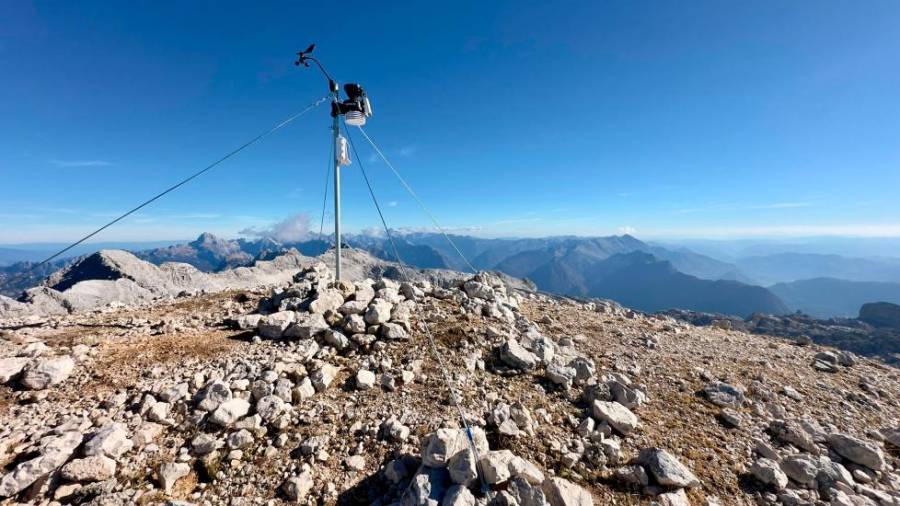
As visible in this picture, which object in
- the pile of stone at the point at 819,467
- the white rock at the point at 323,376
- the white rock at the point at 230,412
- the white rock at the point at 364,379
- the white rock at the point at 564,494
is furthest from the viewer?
the white rock at the point at 364,379

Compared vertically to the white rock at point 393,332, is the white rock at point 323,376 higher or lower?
lower

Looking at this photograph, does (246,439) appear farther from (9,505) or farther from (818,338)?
(818,338)

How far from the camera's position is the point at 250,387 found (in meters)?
7.09

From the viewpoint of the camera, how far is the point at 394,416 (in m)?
6.97

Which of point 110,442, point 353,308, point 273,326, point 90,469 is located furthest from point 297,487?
point 353,308

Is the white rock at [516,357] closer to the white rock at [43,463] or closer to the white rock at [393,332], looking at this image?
the white rock at [393,332]

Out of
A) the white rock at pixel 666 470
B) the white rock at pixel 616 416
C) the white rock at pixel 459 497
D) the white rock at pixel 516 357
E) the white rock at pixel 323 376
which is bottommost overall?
the white rock at pixel 666 470

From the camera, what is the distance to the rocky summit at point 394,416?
212 inches

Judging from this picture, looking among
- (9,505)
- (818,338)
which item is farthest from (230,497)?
(818,338)

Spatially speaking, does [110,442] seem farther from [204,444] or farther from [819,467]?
[819,467]

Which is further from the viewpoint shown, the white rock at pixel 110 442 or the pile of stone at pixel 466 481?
the white rock at pixel 110 442

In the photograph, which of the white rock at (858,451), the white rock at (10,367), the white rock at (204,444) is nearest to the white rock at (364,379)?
the white rock at (204,444)

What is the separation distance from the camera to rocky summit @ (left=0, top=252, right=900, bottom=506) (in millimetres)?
5383

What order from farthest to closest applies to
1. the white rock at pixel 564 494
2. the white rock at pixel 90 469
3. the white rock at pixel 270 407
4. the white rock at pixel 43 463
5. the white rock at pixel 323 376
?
the white rock at pixel 323 376 → the white rock at pixel 270 407 → the white rock at pixel 564 494 → the white rock at pixel 90 469 → the white rock at pixel 43 463
